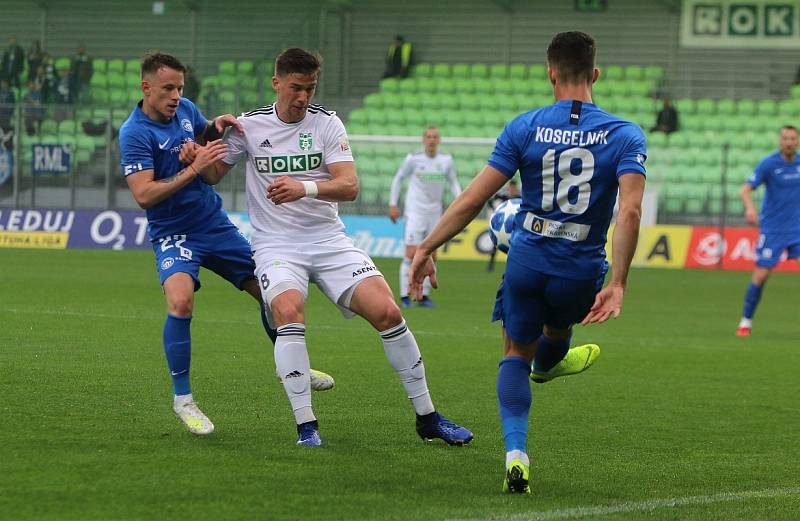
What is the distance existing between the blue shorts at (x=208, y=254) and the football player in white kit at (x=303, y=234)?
0.36 metres

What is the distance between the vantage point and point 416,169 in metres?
17.4

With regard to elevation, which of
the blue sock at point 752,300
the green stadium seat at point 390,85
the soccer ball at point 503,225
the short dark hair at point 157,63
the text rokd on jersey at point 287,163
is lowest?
the blue sock at point 752,300

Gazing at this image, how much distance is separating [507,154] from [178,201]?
7.60 ft

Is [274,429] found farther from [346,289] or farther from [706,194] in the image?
[706,194]

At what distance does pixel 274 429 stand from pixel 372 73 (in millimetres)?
28385

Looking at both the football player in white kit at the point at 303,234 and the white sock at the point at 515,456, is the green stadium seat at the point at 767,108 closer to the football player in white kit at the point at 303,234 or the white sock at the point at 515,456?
the football player in white kit at the point at 303,234

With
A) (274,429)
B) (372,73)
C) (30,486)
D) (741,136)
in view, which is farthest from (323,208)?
(372,73)

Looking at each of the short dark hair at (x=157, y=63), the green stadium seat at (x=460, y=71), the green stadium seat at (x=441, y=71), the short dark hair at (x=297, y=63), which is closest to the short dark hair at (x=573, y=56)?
the short dark hair at (x=297, y=63)

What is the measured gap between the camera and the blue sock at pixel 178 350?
695 centimetres

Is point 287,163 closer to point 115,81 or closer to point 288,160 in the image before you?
point 288,160

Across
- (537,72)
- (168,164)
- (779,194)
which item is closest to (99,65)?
(537,72)

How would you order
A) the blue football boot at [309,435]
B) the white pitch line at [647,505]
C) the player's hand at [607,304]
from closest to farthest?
the white pitch line at [647,505], the player's hand at [607,304], the blue football boot at [309,435]

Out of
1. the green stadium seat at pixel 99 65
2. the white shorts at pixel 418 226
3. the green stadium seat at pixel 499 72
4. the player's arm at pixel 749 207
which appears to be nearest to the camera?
the player's arm at pixel 749 207

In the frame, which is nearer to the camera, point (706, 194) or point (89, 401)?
point (89, 401)
